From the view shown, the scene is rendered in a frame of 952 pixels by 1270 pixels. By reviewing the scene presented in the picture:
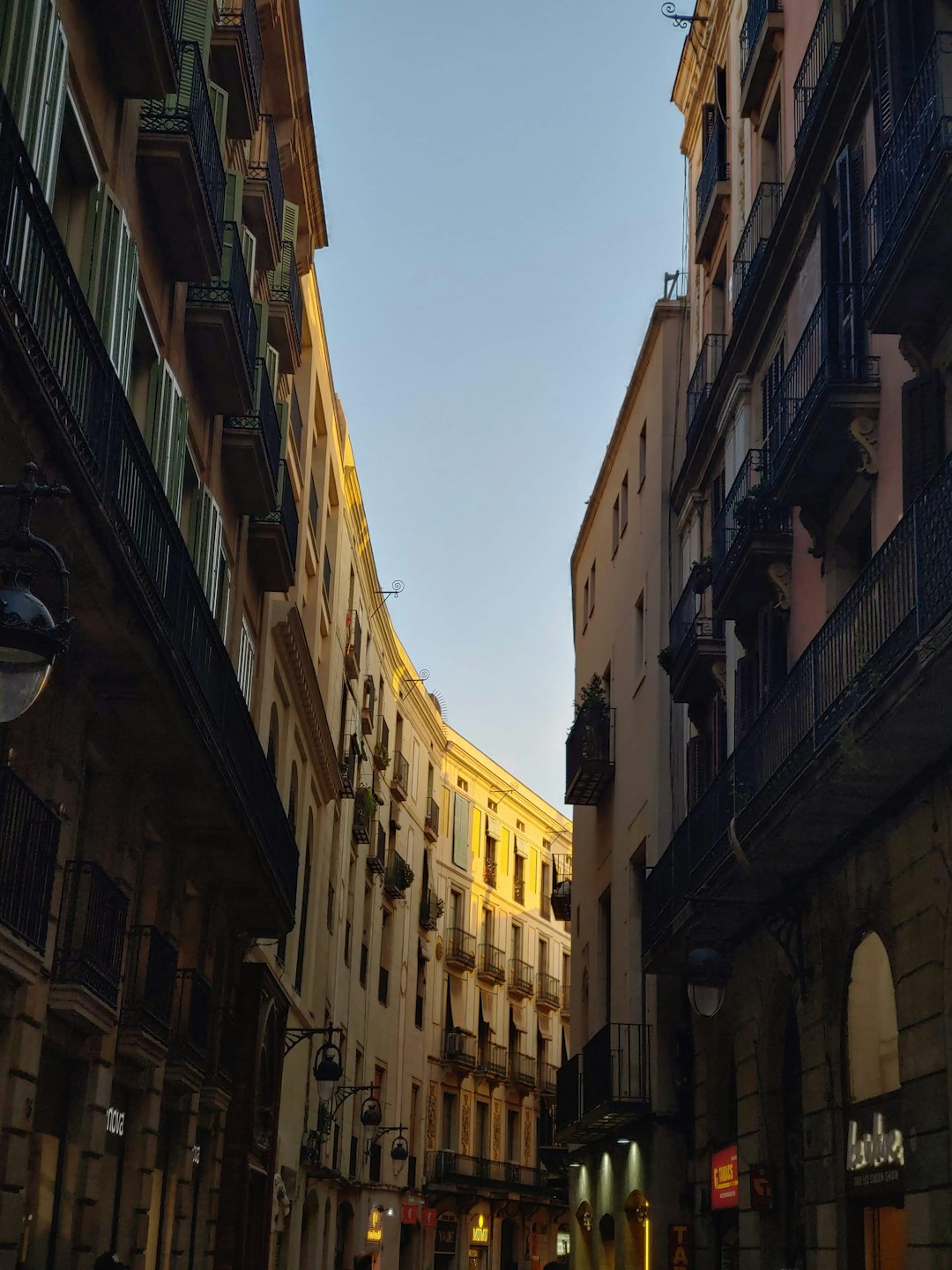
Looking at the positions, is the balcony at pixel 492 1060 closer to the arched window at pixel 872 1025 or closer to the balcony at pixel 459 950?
the balcony at pixel 459 950

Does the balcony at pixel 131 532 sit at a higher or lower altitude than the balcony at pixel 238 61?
lower

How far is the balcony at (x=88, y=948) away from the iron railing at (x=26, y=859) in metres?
0.61

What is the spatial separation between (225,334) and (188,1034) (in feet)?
25.6

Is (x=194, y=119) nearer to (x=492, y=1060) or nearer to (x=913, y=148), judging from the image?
(x=913, y=148)

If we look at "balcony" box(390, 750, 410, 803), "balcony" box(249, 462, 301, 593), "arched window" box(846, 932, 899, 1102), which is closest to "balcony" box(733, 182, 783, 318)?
"balcony" box(249, 462, 301, 593)

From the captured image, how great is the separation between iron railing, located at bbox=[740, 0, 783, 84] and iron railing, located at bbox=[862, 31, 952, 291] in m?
8.49

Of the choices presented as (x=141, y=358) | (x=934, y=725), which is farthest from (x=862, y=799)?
(x=141, y=358)

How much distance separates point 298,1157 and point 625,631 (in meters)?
11.7

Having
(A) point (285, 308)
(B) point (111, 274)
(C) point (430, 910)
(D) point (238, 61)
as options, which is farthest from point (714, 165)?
(C) point (430, 910)

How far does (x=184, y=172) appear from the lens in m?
16.2

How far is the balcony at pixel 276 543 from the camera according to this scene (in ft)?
79.2

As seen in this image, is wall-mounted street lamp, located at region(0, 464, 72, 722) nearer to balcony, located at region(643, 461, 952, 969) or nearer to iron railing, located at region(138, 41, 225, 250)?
balcony, located at region(643, 461, 952, 969)

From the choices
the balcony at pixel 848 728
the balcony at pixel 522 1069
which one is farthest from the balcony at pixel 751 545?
the balcony at pixel 522 1069

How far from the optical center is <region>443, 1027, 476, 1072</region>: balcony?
55.1 meters
